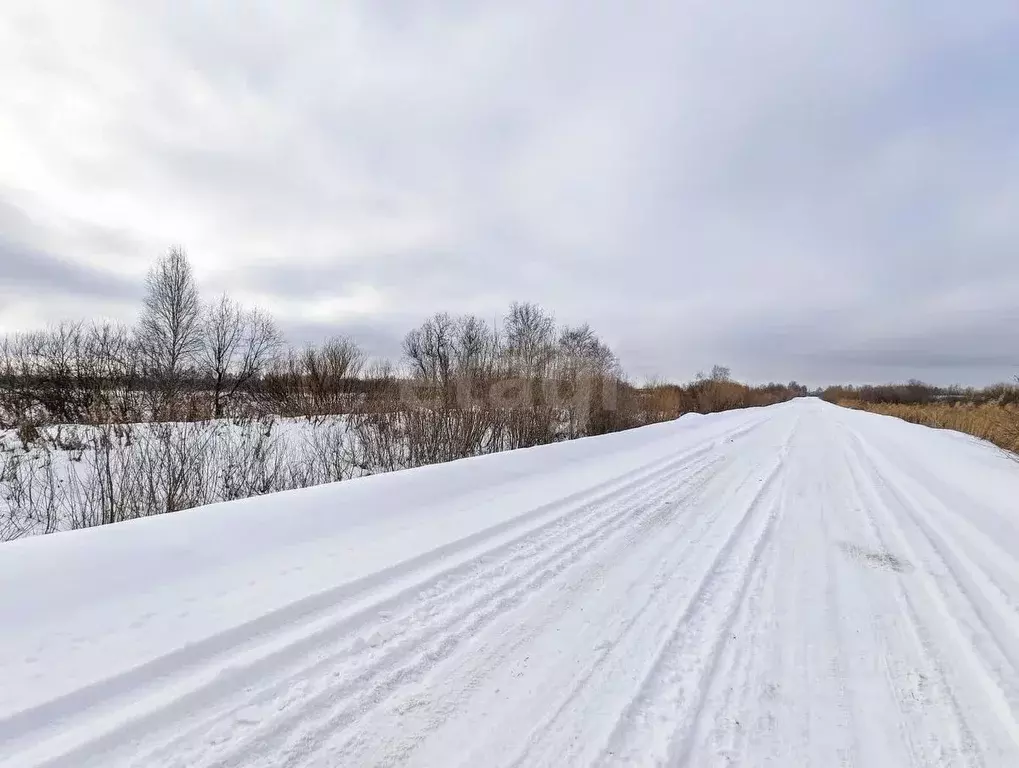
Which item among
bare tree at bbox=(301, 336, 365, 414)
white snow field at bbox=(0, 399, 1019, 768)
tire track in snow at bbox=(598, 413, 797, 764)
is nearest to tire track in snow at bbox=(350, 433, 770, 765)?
white snow field at bbox=(0, 399, 1019, 768)

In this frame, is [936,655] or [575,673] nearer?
[575,673]

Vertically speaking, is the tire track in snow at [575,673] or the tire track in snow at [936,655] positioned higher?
the tire track in snow at [575,673]

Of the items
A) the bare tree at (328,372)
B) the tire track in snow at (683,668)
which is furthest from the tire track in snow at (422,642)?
the bare tree at (328,372)

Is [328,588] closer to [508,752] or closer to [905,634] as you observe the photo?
[508,752]

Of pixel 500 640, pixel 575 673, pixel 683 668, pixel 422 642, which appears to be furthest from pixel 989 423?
pixel 422 642

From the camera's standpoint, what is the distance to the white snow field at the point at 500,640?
1.96 metres

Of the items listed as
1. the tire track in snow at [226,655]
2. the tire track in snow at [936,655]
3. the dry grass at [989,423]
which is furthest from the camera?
the dry grass at [989,423]

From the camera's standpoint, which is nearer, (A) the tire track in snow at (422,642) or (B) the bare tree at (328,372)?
(A) the tire track in snow at (422,642)

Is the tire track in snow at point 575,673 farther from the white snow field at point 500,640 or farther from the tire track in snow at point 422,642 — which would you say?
the tire track in snow at point 422,642

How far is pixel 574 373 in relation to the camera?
1714 centimetres

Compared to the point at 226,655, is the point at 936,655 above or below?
below

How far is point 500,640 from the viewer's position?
2.74 metres

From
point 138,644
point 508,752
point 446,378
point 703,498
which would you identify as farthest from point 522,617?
point 446,378

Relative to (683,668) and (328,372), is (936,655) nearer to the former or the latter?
(683,668)
